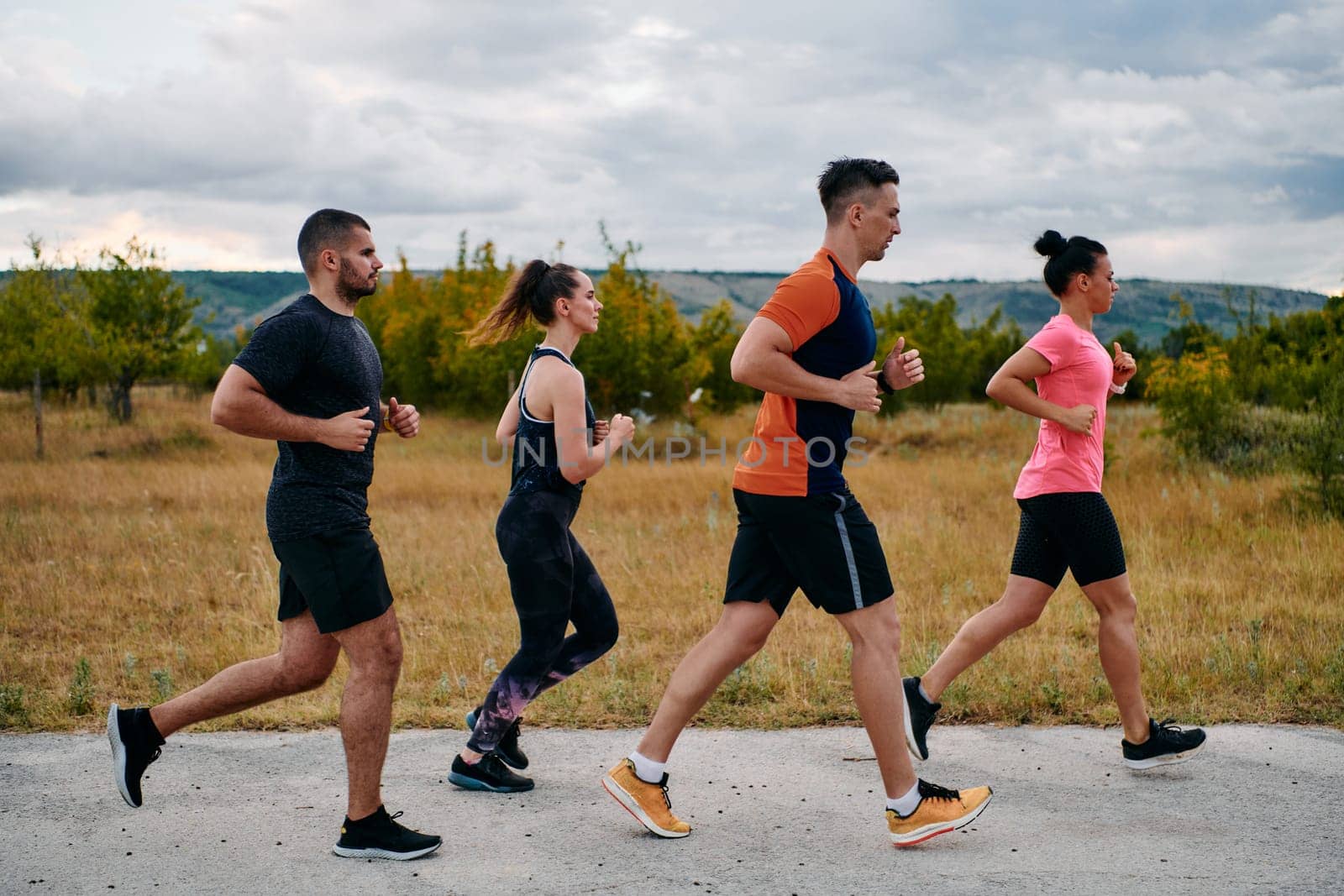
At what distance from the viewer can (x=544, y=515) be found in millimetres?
3965

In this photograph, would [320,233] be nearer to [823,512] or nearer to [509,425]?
[509,425]

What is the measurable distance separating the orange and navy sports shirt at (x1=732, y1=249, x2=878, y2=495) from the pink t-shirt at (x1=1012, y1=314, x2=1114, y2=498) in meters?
1.03

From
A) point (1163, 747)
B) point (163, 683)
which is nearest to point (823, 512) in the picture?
point (1163, 747)

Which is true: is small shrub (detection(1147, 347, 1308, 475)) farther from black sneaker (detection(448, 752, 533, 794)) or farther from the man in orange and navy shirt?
black sneaker (detection(448, 752, 533, 794))

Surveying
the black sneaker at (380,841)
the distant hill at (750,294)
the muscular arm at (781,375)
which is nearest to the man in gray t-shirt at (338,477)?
the black sneaker at (380,841)

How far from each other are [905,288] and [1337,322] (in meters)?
106

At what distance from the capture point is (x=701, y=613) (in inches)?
272

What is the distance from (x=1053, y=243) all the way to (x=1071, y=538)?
47.8 inches

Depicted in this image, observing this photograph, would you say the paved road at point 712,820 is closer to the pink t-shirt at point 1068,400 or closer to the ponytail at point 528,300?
the pink t-shirt at point 1068,400

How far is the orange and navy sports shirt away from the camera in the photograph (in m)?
3.51

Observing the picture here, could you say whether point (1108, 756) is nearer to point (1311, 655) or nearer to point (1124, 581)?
point (1124, 581)

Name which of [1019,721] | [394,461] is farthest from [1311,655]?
[394,461]

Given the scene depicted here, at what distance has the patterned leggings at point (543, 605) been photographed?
3967 millimetres

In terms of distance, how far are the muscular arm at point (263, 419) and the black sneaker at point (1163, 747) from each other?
121 inches
